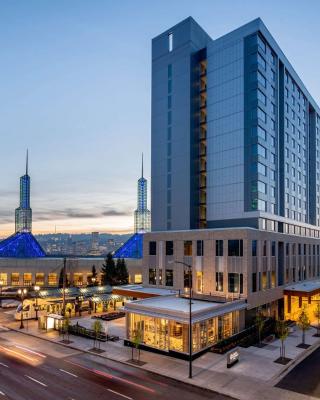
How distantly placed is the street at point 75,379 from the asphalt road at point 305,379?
6680 millimetres

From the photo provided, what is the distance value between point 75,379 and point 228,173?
41.5 meters

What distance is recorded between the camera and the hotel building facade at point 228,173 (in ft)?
171

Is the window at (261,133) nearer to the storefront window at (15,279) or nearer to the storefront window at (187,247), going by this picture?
the storefront window at (187,247)

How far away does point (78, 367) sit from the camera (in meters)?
34.2

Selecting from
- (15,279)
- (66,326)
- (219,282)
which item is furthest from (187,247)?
(15,279)

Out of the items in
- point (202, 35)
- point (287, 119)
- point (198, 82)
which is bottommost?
point (287, 119)

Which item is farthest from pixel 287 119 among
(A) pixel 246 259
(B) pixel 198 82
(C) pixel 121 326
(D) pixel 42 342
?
(D) pixel 42 342

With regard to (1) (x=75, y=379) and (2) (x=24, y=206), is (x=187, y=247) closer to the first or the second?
(1) (x=75, y=379)

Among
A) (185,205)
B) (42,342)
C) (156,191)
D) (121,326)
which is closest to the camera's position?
(42,342)

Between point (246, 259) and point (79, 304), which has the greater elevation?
point (246, 259)

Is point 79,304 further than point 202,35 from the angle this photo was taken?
No

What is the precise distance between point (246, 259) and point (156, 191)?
1053 inches

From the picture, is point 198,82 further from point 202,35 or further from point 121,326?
point 121,326

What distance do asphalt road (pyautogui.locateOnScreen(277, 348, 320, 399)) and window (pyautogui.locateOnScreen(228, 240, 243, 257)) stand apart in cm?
1530
